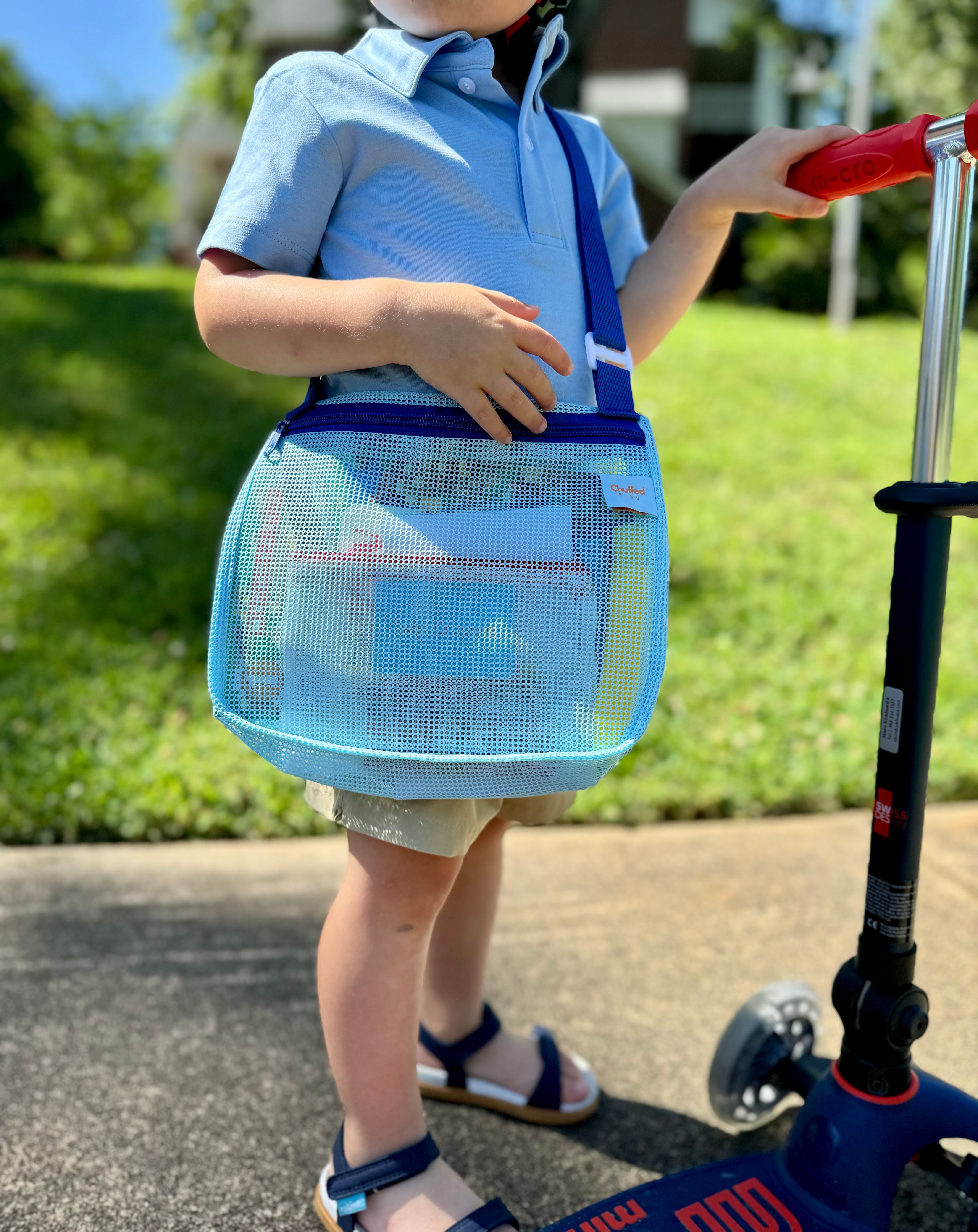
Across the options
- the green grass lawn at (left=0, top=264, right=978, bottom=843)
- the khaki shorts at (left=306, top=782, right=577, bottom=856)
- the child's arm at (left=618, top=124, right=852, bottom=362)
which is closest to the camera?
the khaki shorts at (left=306, top=782, right=577, bottom=856)

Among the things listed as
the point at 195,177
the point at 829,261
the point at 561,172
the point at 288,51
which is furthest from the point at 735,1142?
the point at 195,177

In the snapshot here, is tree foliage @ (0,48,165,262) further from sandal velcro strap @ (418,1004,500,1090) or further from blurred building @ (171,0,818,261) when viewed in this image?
sandal velcro strap @ (418,1004,500,1090)

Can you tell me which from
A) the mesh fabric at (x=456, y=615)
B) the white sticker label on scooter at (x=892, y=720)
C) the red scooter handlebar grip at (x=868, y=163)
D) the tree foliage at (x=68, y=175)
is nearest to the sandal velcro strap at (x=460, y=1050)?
the mesh fabric at (x=456, y=615)

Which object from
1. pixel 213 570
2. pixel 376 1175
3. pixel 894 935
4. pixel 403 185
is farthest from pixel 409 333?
pixel 213 570

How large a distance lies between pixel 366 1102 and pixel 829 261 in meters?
14.2

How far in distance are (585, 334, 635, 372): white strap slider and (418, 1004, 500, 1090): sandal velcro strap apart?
1.01 meters

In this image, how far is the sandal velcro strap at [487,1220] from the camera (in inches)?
49.8

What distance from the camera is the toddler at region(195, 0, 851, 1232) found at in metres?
1.15

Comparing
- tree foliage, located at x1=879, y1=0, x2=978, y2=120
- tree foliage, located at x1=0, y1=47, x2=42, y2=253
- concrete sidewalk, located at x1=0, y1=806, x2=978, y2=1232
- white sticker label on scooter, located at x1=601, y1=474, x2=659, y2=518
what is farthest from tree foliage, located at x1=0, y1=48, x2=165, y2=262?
white sticker label on scooter, located at x1=601, y1=474, x2=659, y2=518

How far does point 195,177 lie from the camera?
25.6 metres

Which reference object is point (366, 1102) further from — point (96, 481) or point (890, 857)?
point (96, 481)

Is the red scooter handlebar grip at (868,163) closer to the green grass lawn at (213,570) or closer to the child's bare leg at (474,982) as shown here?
the child's bare leg at (474,982)

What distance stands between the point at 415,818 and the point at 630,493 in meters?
0.43

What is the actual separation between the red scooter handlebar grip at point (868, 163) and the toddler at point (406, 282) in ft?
0.07
